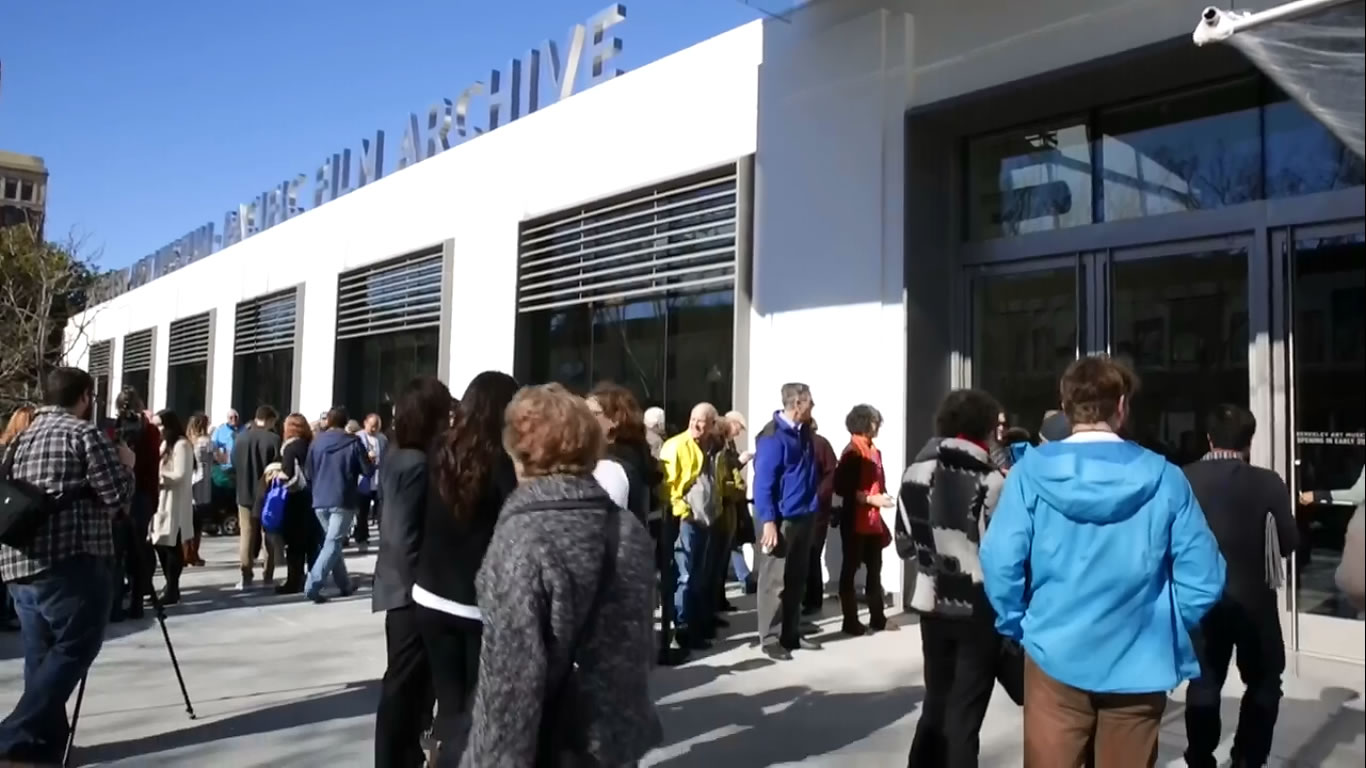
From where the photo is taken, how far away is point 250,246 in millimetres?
24656

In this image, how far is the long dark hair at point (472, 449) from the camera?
3.59 metres

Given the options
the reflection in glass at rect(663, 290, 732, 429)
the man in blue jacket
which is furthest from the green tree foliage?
the reflection in glass at rect(663, 290, 732, 429)

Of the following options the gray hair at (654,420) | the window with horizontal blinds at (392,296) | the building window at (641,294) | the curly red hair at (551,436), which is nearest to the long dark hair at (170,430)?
the gray hair at (654,420)

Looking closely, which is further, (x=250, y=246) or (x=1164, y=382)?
(x=250, y=246)

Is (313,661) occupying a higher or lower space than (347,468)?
lower

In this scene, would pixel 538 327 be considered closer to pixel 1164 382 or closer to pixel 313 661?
pixel 313 661

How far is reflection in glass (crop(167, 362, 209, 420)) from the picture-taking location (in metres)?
27.6

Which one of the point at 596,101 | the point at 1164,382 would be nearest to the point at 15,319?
the point at 596,101

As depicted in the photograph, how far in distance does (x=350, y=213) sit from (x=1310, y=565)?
55.2 ft

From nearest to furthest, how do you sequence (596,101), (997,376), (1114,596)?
(1114,596)
(997,376)
(596,101)

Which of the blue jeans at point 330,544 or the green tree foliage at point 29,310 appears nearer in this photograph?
the blue jeans at point 330,544

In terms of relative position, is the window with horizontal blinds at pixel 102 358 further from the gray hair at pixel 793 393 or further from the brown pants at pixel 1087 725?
the brown pants at pixel 1087 725

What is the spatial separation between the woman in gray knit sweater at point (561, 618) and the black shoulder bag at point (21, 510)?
2718 millimetres

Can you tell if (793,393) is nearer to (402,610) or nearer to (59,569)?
(402,610)
